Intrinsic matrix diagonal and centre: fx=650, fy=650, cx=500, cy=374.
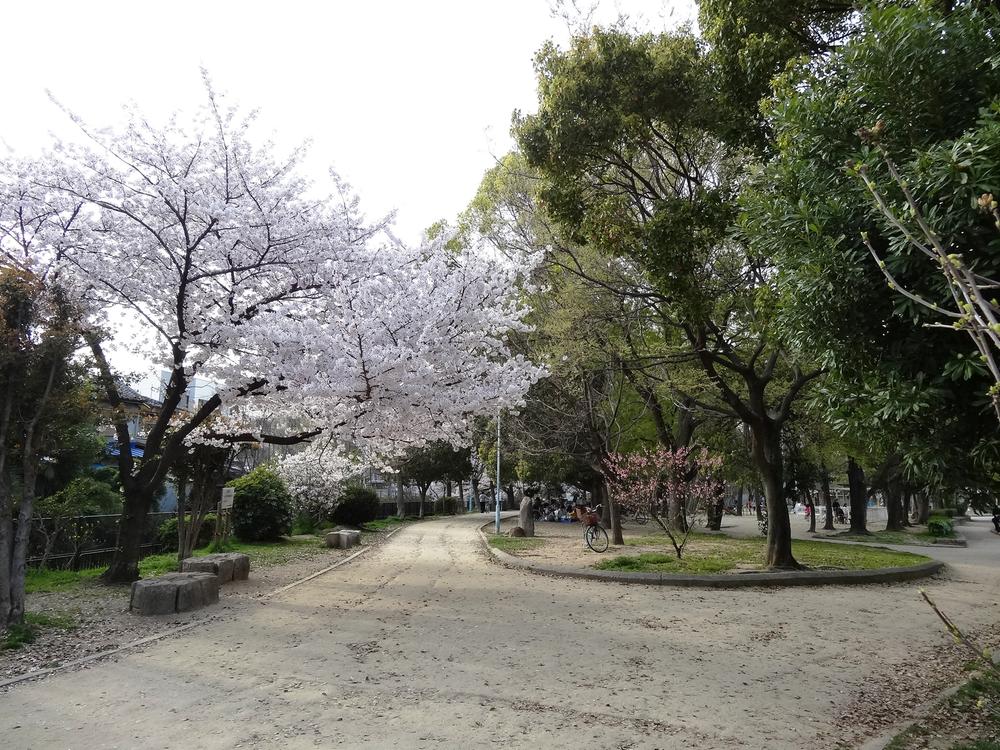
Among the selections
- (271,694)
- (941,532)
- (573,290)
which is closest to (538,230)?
(573,290)

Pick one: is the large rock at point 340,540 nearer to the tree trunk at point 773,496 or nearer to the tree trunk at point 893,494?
the tree trunk at point 773,496

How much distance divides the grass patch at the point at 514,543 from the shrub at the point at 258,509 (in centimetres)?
608

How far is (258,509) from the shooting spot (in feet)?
58.7

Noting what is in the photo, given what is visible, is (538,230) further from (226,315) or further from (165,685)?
(165,685)

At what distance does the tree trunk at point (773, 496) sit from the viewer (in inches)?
482

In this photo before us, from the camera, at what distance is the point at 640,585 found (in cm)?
1100

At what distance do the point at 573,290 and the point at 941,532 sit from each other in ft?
67.0

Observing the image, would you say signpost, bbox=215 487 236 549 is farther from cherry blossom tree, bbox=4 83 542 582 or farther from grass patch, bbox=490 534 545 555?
grass patch, bbox=490 534 545 555

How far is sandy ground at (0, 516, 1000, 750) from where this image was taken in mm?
4174

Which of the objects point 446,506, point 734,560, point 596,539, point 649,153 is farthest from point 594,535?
point 446,506

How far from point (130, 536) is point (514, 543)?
35.5 ft

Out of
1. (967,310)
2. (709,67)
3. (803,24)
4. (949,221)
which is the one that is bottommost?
(967,310)

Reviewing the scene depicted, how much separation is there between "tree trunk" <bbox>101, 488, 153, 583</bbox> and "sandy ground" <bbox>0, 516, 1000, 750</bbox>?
291cm

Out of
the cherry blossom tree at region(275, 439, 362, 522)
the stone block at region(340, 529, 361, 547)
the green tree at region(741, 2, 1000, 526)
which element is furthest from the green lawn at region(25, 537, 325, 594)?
the green tree at region(741, 2, 1000, 526)
